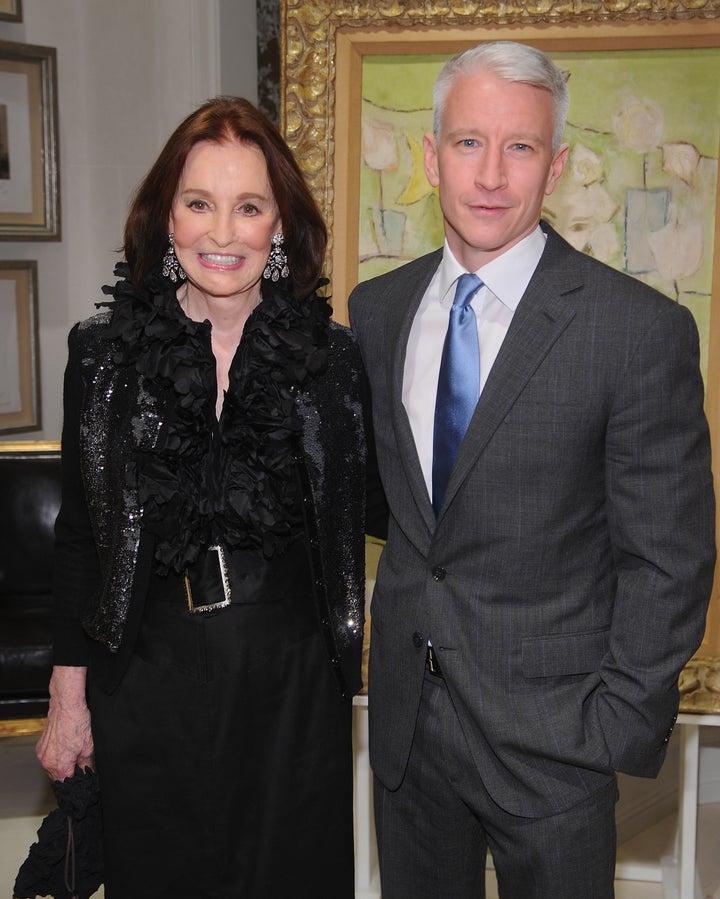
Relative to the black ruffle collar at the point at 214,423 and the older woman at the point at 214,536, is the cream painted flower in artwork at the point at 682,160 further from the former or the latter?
the black ruffle collar at the point at 214,423

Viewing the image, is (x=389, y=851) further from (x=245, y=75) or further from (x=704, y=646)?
(x=245, y=75)

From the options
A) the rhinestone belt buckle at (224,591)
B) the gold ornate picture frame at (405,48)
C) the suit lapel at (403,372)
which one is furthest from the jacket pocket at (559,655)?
the gold ornate picture frame at (405,48)

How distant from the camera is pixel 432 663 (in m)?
1.89

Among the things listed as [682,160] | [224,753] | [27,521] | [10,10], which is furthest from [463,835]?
[10,10]

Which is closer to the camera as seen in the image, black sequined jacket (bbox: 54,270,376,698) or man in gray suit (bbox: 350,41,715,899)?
man in gray suit (bbox: 350,41,715,899)

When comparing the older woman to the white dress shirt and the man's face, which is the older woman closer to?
the white dress shirt

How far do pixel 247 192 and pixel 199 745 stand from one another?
101 centimetres

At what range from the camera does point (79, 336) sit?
2041mm

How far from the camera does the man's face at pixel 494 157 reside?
175cm

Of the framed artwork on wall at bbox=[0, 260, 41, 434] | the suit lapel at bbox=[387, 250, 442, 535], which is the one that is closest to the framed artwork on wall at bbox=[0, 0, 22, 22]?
the framed artwork on wall at bbox=[0, 260, 41, 434]

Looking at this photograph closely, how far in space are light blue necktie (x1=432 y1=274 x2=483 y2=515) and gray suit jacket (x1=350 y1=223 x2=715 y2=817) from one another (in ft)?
0.14

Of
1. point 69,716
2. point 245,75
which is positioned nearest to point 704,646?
point 69,716

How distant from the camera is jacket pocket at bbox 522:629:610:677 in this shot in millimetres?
1788

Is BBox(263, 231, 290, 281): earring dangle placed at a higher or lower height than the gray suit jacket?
higher
